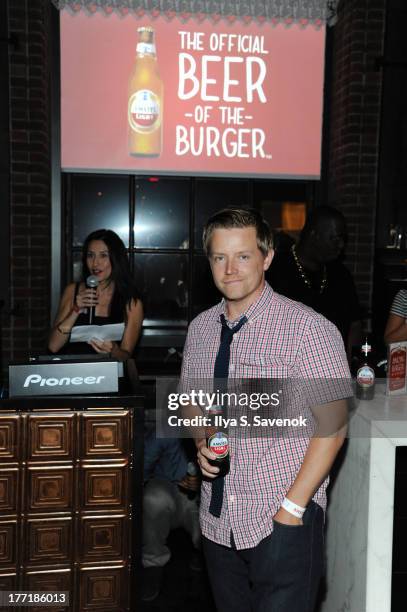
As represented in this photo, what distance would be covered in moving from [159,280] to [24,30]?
2006 millimetres

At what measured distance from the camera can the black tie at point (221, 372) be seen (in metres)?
1.66

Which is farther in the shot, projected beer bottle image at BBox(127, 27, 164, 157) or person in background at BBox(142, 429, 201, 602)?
projected beer bottle image at BBox(127, 27, 164, 157)

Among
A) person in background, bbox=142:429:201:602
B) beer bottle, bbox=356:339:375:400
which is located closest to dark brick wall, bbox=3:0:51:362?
person in background, bbox=142:429:201:602

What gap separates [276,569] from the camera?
1563mm

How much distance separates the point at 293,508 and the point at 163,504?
1631mm

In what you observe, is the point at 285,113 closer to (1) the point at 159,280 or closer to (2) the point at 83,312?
(1) the point at 159,280

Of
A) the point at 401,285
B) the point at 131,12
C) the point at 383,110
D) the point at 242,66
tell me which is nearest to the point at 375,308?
the point at 401,285

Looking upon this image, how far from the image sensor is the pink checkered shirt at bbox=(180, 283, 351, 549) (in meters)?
1.57

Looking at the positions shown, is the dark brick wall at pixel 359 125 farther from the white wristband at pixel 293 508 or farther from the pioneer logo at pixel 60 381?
the white wristband at pixel 293 508

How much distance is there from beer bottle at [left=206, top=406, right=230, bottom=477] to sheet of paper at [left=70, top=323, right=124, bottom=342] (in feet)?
5.12

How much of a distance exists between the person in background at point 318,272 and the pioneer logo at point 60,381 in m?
1.18

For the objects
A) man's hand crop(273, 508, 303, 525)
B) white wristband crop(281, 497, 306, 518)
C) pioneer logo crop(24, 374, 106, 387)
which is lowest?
man's hand crop(273, 508, 303, 525)

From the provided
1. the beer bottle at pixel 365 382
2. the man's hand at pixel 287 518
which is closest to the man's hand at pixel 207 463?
the man's hand at pixel 287 518

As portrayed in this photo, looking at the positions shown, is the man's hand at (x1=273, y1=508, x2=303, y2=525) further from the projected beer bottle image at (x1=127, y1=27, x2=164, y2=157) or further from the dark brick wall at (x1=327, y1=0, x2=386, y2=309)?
the projected beer bottle image at (x1=127, y1=27, x2=164, y2=157)
